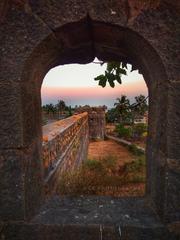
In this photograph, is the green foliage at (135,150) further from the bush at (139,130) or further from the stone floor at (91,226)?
the stone floor at (91,226)

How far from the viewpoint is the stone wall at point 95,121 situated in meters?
19.4

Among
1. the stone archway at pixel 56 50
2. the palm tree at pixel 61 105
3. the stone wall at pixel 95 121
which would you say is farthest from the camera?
the palm tree at pixel 61 105

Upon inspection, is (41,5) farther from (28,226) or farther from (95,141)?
(95,141)

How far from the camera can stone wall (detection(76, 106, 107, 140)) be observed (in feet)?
63.5

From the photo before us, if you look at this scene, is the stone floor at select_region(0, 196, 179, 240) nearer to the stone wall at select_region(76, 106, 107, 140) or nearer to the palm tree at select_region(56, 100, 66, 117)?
the stone wall at select_region(76, 106, 107, 140)

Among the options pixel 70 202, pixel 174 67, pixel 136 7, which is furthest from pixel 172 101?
pixel 70 202

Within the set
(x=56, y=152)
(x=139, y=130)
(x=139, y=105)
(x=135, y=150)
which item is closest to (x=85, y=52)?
(x=139, y=105)

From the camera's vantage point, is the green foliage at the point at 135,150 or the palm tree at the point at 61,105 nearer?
the green foliage at the point at 135,150

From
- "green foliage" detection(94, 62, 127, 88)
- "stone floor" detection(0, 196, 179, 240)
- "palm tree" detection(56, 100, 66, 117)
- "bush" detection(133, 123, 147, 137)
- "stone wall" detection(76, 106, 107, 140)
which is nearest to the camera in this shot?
"stone floor" detection(0, 196, 179, 240)

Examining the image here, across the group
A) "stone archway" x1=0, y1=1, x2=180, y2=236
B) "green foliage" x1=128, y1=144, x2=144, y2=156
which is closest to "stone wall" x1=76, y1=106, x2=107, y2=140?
"green foliage" x1=128, y1=144, x2=144, y2=156

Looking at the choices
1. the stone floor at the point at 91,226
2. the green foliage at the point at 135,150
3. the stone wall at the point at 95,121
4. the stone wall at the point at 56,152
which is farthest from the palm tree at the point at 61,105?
the stone floor at the point at 91,226

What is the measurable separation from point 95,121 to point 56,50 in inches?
703

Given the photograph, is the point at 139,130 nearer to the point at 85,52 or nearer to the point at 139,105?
the point at 139,105

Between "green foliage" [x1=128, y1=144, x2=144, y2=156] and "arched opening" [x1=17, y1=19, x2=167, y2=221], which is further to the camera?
"green foliage" [x1=128, y1=144, x2=144, y2=156]
